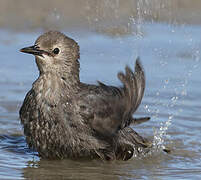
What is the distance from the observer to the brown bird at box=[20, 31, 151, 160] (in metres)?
7.73

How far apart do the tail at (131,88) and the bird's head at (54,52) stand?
57 centimetres

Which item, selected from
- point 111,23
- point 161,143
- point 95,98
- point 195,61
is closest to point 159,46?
point 195,61

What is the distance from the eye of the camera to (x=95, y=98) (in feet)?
25.9

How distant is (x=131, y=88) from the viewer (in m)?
7.84

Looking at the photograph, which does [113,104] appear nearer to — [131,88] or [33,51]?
[131,88]

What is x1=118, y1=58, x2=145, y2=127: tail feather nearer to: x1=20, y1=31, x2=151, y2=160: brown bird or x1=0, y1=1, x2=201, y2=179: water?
x1=20, y1=31, x2=151, y2=160: brown bird

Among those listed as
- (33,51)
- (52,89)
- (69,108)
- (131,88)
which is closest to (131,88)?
(131,88)

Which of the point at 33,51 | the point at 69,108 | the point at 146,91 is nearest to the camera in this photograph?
the point at 33,51

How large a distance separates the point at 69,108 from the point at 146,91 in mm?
2900

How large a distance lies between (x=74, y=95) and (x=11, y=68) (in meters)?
3.43

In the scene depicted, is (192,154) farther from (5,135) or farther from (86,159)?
(5,135)

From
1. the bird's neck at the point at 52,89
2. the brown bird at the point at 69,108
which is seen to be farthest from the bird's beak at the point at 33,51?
the bird's neck at the point at 52,89

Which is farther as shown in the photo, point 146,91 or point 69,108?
point 146,91

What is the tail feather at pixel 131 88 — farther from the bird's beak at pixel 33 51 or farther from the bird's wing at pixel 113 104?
the bird's beak at pixel 33 51
